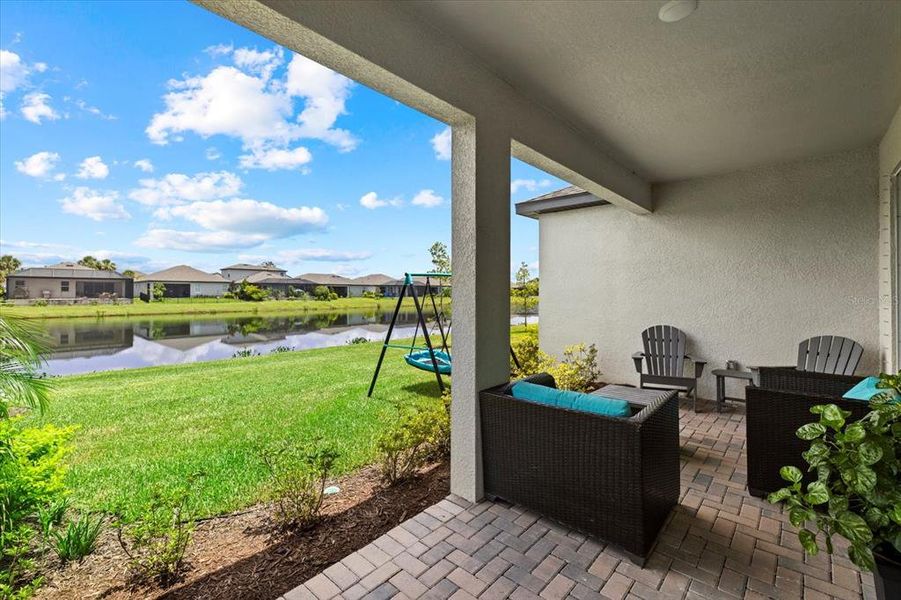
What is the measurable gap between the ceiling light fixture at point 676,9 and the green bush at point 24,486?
13.0 ft

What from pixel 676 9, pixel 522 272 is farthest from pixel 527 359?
pixel 522 272

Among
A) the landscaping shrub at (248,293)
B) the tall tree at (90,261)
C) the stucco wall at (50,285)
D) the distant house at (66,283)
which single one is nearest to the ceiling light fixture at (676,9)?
the distant house at (66,283)

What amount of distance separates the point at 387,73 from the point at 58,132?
14.6 m

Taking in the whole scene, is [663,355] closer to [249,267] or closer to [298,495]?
[298,495]

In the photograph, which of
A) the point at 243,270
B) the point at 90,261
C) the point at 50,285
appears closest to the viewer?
the point at 50,285

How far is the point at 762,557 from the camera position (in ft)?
6.38

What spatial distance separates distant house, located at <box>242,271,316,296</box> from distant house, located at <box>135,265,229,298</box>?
63.2 inches

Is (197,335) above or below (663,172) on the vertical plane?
below

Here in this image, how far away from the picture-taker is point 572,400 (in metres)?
2.19

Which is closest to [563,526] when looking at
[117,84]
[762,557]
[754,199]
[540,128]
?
[762,557]

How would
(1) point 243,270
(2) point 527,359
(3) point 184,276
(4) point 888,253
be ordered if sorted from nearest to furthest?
1. (4) point 888,253
2. (2) point 527,359
3. (3) point 184,276
4. (1) point 243,270

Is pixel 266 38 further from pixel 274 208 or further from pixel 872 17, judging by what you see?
pixel 274 208

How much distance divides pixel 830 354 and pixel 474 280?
432cm

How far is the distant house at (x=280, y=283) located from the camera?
20047 millimetres
